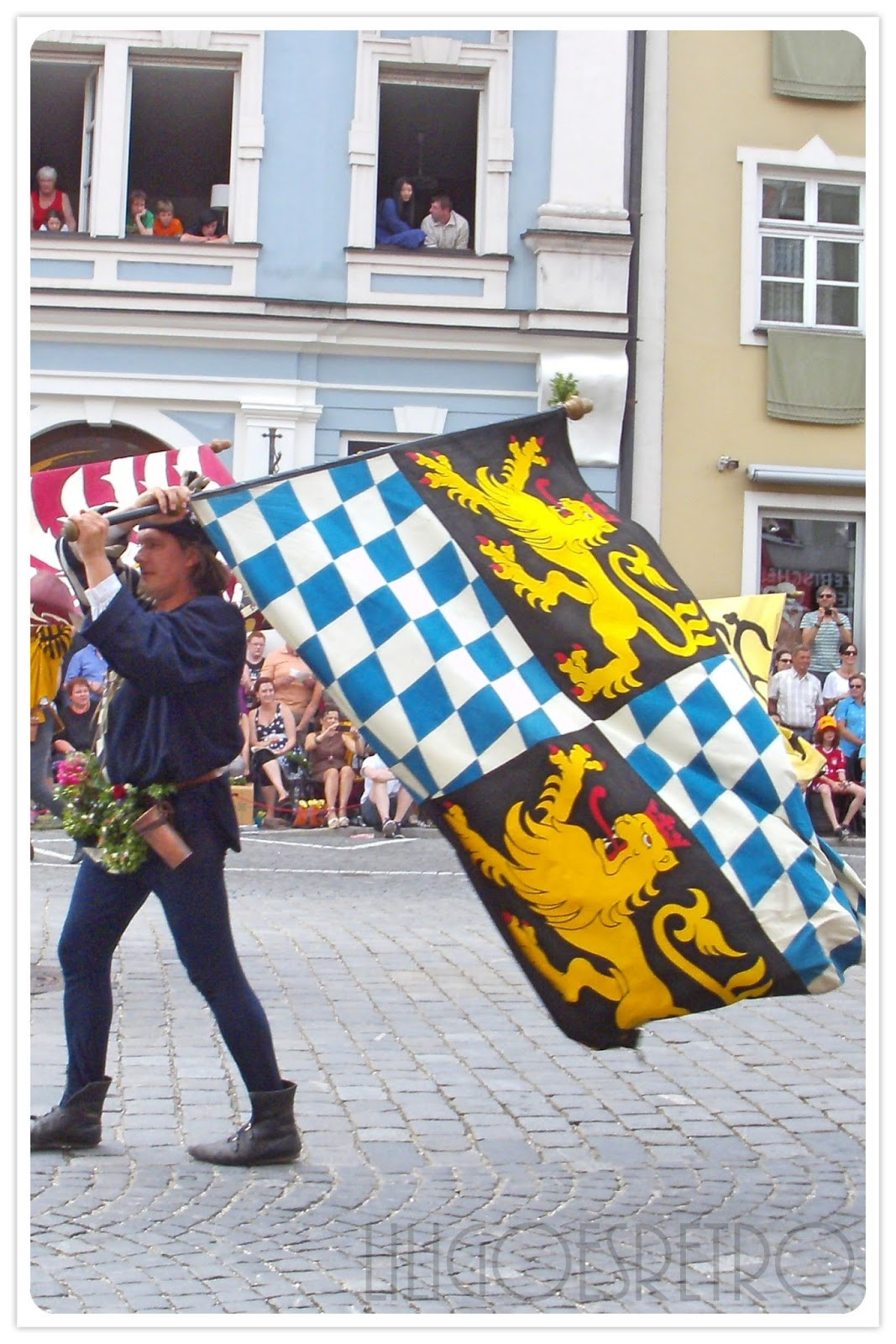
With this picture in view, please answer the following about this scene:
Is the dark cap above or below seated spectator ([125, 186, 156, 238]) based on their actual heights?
below

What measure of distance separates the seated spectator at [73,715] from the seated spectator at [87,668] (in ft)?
0.19

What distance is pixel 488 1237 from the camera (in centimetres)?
469

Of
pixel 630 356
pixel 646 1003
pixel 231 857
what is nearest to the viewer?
pixel 646 1003

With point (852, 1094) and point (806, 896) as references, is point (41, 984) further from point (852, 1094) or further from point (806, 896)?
point (806, 896)

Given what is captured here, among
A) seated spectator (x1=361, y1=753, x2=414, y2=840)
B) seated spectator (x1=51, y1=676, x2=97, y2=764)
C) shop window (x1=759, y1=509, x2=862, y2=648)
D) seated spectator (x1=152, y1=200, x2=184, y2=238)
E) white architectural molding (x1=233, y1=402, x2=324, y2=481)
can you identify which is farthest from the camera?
shop window (x1=759, y1=509, x2=862, y2=648)

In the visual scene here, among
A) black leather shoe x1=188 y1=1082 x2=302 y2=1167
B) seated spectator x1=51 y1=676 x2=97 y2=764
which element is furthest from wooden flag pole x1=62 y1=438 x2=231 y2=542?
seated spectator x1=51 y1=676 x2=97 y2=764

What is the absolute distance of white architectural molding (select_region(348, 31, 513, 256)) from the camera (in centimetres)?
1923

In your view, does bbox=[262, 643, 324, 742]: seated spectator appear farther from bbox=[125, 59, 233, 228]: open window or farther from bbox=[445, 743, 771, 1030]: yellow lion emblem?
bbox=[445, 743, 771, 1030]: yellow lion emblem

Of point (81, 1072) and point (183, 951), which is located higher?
point (183, 951)

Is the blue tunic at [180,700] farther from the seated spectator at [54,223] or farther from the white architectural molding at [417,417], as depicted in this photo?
the seated spectator at [54,223]

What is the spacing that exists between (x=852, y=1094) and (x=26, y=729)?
133 inches

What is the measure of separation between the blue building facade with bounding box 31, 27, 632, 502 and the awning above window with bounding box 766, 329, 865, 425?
174cm
